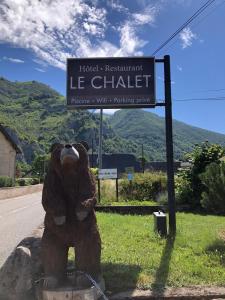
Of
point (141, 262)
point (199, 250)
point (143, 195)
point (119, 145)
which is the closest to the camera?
point (141, 262)

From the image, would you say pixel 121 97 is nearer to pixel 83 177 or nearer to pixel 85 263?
pixel 83 177

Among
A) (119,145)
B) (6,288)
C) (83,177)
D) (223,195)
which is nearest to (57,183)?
(83,177)

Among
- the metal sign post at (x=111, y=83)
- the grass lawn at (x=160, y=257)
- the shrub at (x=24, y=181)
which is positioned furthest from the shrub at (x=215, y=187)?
the shrub at (x=24, y=181)

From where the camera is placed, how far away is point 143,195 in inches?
882

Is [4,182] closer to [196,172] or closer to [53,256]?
[196,172]

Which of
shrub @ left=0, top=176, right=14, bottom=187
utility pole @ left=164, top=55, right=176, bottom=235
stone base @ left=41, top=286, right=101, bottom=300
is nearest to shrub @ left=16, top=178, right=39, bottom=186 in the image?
shrub @ left=0, top=176, right=14, bottom=187

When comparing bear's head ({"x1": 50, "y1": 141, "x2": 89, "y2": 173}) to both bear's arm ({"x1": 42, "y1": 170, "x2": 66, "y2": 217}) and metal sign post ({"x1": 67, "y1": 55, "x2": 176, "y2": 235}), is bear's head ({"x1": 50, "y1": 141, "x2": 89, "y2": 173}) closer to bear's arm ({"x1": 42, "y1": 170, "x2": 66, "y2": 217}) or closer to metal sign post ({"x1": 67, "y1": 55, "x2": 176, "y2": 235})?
bear's arm ({"x1": 42, "y1": 170, "x2": 66, "y2": 217})

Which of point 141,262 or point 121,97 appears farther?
point 121,97

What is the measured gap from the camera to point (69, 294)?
5.09 metres

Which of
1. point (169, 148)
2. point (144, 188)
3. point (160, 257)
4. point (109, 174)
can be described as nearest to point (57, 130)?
point (144, 188)

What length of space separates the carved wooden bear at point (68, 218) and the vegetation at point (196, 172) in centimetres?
1349

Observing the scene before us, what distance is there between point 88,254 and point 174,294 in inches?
51.7

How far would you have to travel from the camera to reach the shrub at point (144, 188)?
22.3m

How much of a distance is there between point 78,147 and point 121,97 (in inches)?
153
